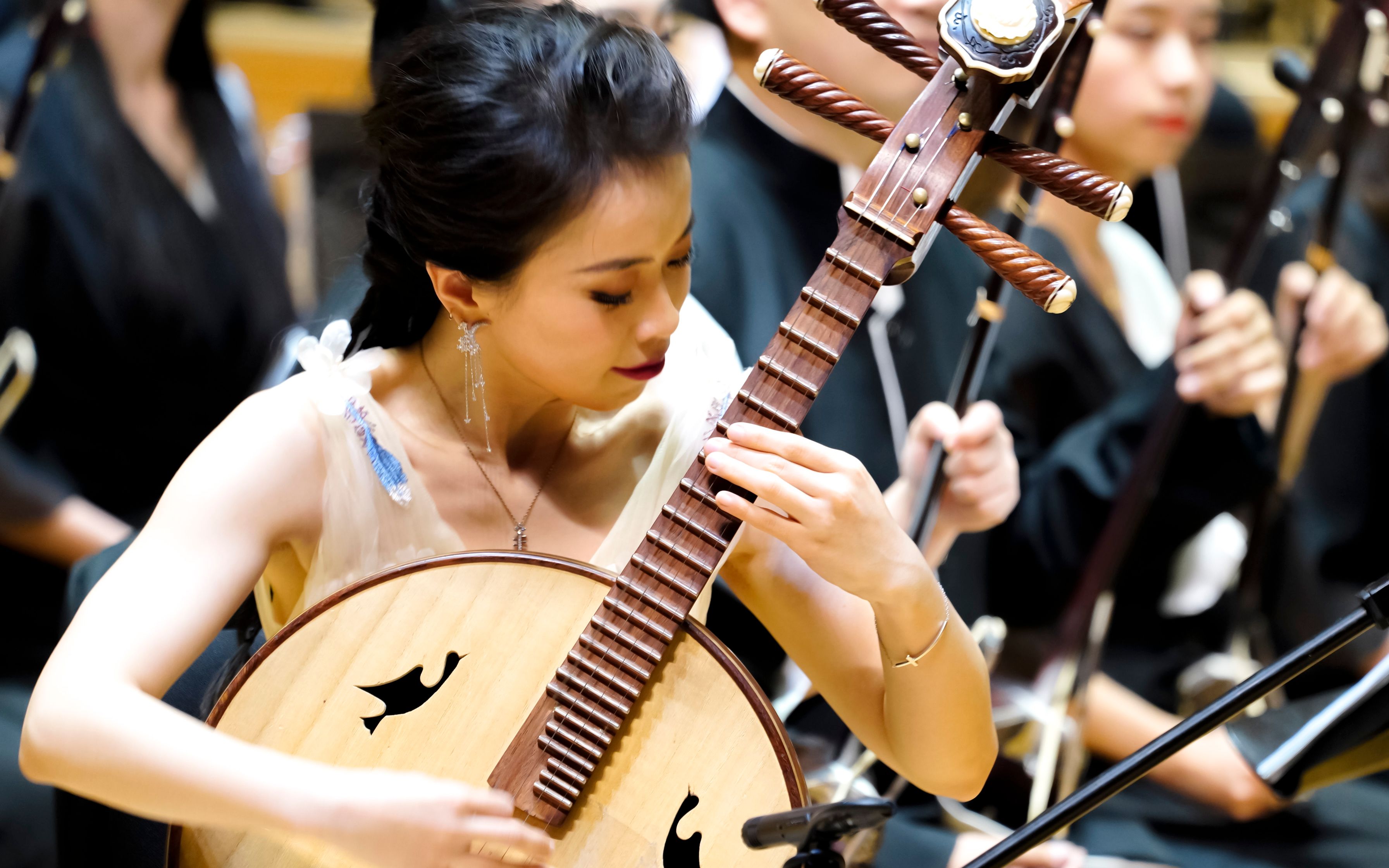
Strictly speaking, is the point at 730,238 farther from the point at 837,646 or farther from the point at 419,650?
the point at 419,650

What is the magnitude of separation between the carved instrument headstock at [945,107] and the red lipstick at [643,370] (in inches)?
8.8

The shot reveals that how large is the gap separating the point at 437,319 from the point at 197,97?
160 cm

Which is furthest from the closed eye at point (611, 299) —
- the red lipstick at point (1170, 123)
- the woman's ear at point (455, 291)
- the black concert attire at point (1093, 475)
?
the red lipstick at point (1170, 123)

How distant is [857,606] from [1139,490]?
1.20 meters

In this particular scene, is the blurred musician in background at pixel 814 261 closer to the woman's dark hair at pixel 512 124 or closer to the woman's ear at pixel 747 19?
the woman's ear at pixel 747 19

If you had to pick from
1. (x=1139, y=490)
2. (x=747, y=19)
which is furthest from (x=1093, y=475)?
(x=747, y=19)

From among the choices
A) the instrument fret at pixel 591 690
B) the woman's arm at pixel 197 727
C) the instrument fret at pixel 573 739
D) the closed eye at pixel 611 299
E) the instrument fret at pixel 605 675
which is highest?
the closed eye at pixel 611 299

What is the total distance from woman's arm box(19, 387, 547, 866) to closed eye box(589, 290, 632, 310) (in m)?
0.31

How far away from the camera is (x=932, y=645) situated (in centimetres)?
110

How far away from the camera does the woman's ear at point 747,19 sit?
2.01 m

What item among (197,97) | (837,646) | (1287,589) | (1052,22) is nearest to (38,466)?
(197,97)

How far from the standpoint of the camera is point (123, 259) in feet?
8.00

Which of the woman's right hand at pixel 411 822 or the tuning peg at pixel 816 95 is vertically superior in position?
the tuning peg at pixel 816 95

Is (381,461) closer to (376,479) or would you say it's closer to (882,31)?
(376,479)
